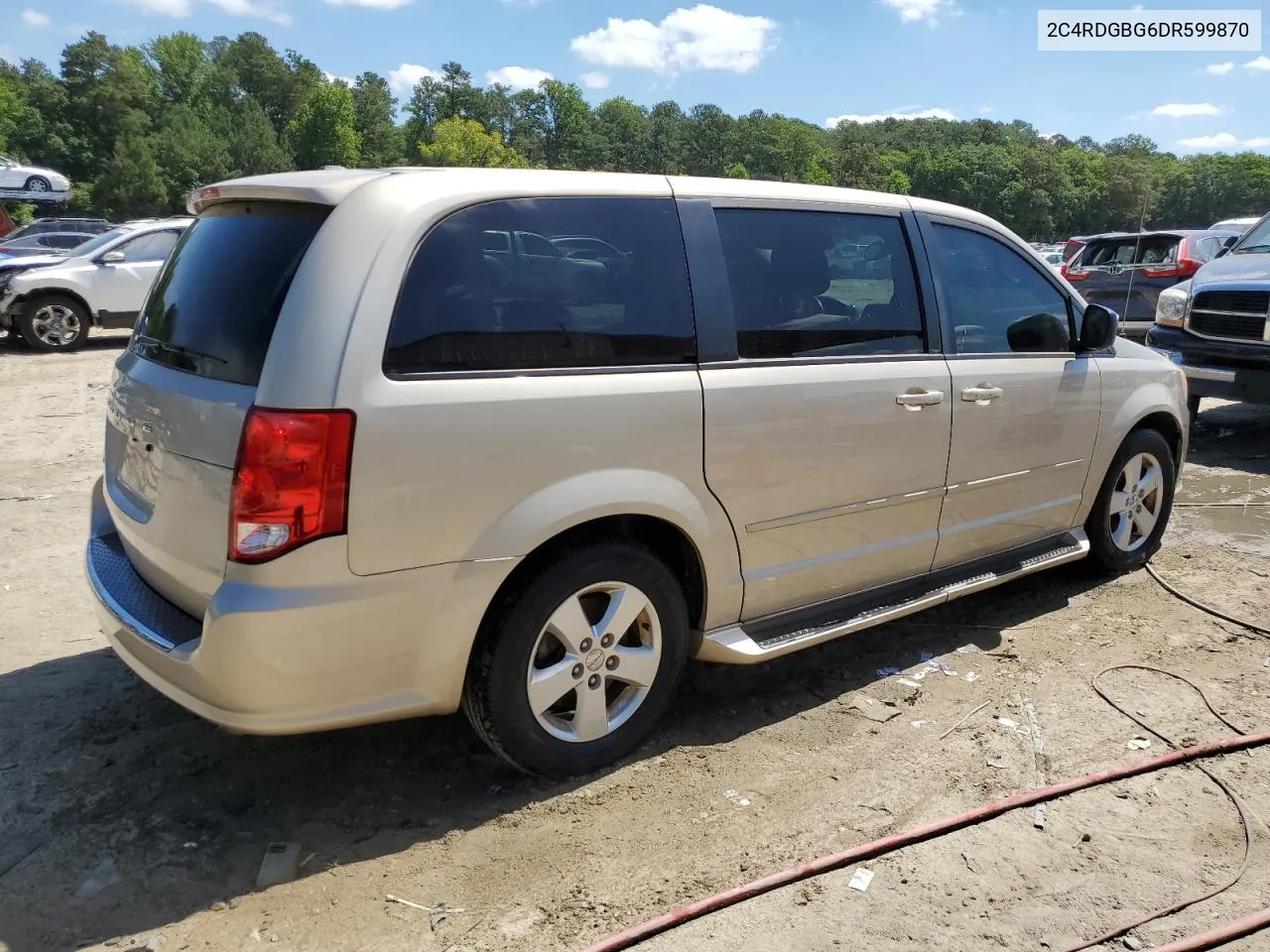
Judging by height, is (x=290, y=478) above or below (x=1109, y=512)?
above

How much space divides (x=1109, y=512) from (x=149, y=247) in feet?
45.3

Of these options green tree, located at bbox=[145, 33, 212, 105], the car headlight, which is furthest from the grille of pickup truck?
green tree, located at bbox=[145, 33, 212, 105]

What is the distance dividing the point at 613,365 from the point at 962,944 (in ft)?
6.03

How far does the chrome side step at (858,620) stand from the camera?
10.9 feet

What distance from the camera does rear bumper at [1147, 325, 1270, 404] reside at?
25.8 feet

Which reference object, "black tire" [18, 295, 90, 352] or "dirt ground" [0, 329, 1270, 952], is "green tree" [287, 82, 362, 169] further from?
"dirt ground" [0, 329, 1270, 952]

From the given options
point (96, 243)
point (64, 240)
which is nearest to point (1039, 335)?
point (96, 243)

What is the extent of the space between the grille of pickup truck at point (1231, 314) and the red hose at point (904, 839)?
569 cm

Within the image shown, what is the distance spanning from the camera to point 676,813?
2.98m

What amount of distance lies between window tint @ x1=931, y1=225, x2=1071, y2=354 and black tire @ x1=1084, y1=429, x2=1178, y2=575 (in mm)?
801

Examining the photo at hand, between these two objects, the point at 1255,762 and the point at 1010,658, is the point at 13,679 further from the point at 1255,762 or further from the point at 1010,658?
the point at 1255,762

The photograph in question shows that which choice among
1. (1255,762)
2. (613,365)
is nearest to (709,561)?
(613,365)

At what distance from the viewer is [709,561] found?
3.22 meters

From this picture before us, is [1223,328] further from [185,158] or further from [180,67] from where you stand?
[180,67]
